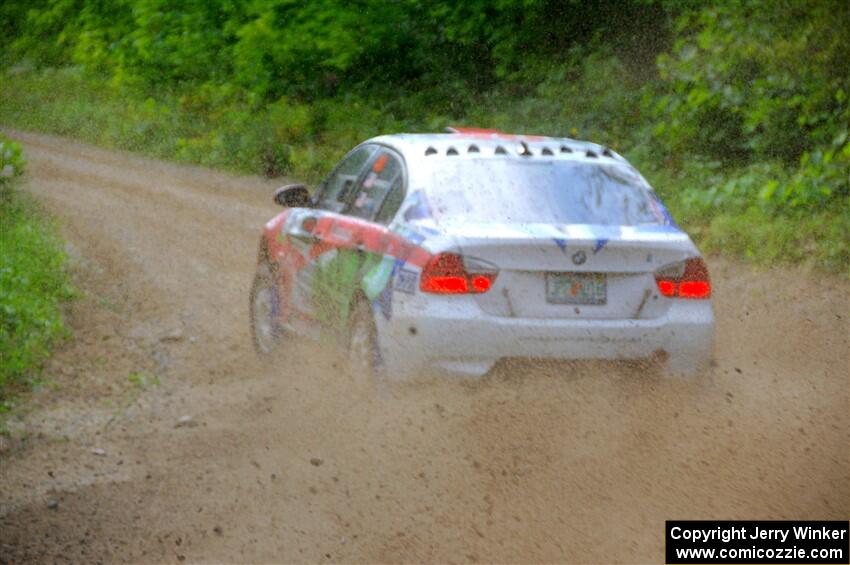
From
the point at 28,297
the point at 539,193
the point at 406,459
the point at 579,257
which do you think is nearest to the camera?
the point at 406,459

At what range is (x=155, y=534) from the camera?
5965 millimetres

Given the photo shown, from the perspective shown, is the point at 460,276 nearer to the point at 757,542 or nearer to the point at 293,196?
the point at 757,542

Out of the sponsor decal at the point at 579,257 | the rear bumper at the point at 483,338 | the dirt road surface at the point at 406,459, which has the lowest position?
the dirt road surface at the point at 406,459

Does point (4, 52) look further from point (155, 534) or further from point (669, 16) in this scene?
point (155, 534)

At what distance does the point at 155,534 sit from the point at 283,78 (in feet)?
71.5

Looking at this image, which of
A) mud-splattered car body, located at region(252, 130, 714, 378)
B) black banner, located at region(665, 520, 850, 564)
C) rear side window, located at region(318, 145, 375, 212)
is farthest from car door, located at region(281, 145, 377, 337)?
black banner, located at region(665, 520, 850, 564)

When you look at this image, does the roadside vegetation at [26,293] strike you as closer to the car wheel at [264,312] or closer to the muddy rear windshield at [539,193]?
the car wheel at [264,312]

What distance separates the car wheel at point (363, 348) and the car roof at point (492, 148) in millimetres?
927

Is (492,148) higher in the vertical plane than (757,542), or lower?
higher

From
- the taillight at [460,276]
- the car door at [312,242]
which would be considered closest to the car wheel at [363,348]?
the taillight at [460,276]

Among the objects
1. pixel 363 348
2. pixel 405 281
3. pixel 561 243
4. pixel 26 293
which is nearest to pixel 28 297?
pixel 26 293

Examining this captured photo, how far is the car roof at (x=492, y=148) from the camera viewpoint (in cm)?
770

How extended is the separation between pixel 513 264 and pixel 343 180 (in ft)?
6.89

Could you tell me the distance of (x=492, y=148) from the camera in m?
7.75
